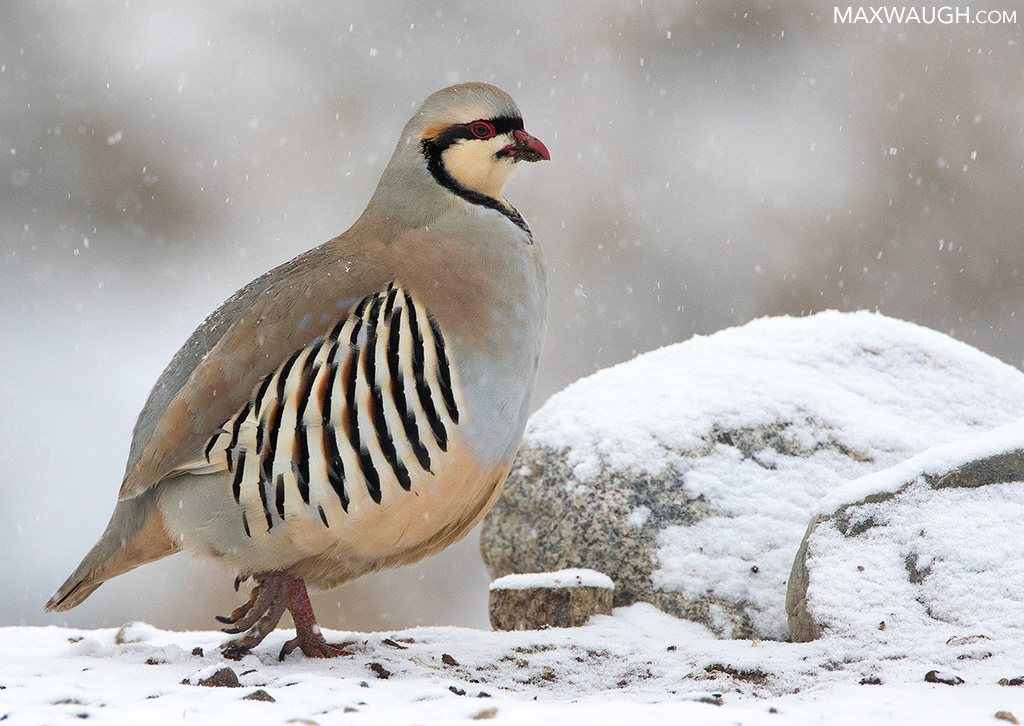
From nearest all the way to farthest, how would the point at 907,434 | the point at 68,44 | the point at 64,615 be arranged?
the point at 907,434 < the point at 64,615 < the point at 68,44

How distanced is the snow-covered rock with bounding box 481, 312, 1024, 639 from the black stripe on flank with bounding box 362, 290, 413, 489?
3.59 feet

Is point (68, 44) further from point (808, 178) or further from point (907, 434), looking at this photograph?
point (907, 434)

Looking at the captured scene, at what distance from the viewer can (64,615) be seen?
29.9 feet

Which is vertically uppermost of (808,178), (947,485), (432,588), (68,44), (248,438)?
(68,44)

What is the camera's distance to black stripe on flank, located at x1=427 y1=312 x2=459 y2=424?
3.02m

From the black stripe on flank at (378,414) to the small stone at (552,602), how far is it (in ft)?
2.74

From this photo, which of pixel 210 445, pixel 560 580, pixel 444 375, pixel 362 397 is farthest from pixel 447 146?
pixel 560 580

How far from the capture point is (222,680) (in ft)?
8.63

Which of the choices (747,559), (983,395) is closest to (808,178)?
(983,395)

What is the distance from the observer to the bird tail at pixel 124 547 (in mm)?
3279

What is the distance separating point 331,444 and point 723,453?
1.62 meters

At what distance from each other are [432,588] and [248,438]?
6501 millimetres

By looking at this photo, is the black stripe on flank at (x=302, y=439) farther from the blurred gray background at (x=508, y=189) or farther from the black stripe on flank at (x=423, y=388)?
the blurred gray background at (x=508, y=189)

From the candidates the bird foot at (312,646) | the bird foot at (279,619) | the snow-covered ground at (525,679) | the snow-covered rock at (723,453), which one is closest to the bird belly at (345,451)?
the bird foot at (279,619)
